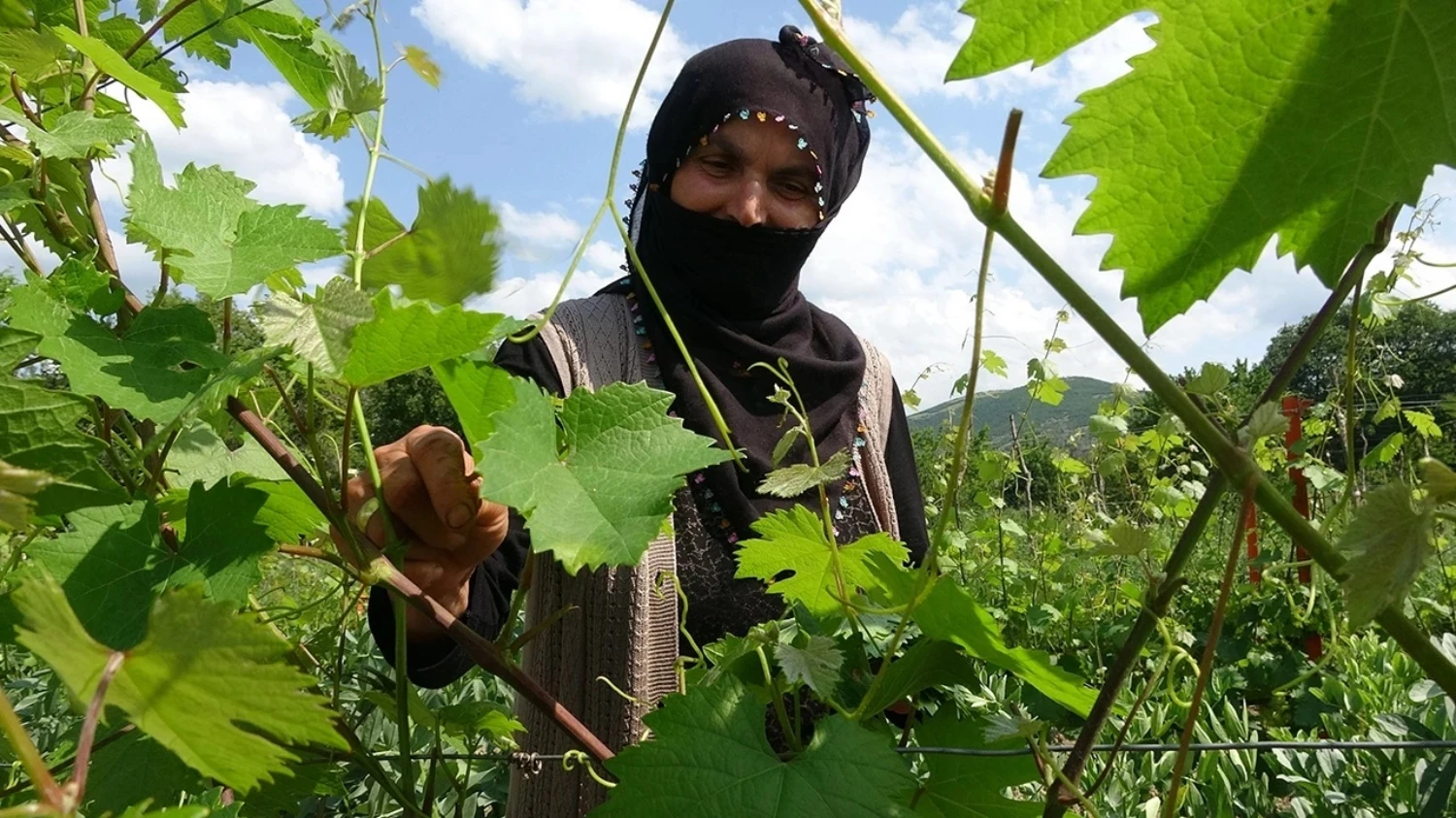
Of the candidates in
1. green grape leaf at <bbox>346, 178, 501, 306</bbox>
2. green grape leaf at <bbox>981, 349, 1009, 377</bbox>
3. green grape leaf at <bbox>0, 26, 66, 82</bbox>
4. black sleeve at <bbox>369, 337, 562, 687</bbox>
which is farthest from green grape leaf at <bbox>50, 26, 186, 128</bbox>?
green grape leaf at <bbox>981, 349, 1009, 377</bbox>

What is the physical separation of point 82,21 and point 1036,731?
0.96 m

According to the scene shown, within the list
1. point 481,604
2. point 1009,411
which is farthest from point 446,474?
point 1009,411

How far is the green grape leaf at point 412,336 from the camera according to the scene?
0.60 m

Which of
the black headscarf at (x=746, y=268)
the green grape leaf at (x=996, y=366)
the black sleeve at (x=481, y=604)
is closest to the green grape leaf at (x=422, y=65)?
the black sleeve at (x=481, y=604)

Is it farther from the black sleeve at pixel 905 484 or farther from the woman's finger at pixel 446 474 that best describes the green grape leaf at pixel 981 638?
the black sleeve at pixel 905 484

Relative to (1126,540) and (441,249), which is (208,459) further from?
(1126,540)

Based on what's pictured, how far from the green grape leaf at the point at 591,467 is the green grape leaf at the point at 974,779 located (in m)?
0.39

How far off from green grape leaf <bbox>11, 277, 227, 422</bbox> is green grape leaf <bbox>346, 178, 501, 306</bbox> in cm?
Result: 15

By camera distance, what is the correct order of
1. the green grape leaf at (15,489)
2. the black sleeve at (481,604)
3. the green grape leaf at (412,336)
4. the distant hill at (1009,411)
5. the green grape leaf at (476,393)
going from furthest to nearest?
the distant hill at (1009,411)
the black sleeve at (481,604)
the green grape leaf at (476,393)
the green grape leaf at (412,336)
the green grape leaf at (15,489)

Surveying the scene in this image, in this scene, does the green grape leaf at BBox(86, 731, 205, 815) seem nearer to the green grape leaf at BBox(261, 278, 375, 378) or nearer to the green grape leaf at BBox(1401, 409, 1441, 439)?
the green grape leaf at BBox(261, 278, 375, 378)

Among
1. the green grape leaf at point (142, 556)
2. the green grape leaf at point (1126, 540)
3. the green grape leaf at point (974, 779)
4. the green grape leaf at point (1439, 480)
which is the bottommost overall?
the green grape leaf at point (974, 779)

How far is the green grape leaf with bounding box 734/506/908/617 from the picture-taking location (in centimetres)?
86

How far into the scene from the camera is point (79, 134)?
2.47 feet

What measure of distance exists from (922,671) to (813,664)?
6.1 inches
